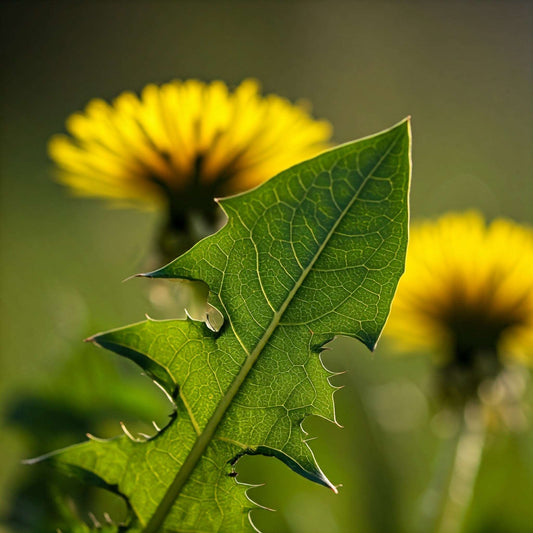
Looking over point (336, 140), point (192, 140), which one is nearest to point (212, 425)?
point (192, 140)

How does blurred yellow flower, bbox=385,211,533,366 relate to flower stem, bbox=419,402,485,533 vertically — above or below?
above

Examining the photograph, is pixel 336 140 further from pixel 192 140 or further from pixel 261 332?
pixel 261 332

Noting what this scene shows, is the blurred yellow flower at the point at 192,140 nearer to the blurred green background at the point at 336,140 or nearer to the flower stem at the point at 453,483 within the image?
the blurred green background at the point at 336,140

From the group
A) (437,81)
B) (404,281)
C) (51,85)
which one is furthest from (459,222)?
(437,81)

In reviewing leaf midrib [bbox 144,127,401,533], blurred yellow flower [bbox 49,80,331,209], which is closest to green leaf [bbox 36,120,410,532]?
leaf midrib [bbox 144,127,401,533]

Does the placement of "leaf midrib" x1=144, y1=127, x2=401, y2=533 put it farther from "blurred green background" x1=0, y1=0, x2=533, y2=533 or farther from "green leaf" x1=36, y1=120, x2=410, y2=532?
"blurred green background" x1=0, y1=0, x2=533, y2=533

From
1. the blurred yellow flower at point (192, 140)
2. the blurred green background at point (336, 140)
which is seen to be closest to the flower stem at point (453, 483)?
the blurred green background at point (336, 140)

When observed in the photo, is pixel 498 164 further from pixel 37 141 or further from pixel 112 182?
pixel 112 182
